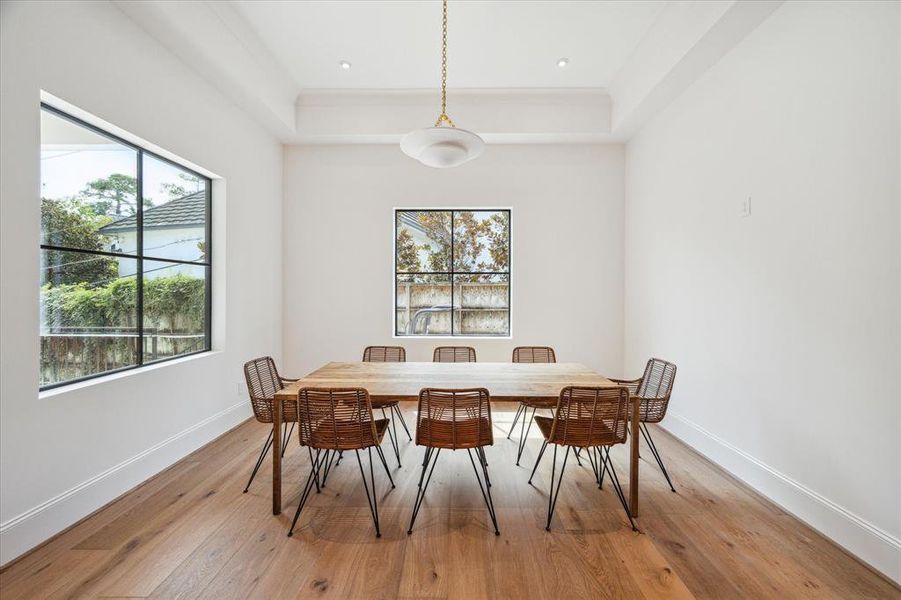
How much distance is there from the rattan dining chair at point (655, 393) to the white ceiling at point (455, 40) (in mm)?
2940

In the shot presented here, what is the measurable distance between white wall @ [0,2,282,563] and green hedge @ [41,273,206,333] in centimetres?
23

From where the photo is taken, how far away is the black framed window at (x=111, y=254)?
2.35 meters

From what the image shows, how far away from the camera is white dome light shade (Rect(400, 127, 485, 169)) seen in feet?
7.89

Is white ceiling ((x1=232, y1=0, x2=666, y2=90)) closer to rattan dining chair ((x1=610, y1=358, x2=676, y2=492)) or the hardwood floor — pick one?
rattan dining chair ((x1=610, y1=358, x2=676, y2=492))

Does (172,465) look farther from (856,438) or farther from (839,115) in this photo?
(839,115)

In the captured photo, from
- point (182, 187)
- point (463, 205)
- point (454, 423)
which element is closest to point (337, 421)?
point (454, 423)

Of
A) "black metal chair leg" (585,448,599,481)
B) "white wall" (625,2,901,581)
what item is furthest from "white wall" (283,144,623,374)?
"black metal chair leg" (585,448,599,481)

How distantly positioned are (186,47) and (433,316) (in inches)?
141

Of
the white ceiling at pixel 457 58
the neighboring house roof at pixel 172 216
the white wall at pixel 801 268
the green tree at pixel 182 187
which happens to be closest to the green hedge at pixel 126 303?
the neighboring house roof at pixel 172 216

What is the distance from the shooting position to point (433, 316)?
17.1 ft

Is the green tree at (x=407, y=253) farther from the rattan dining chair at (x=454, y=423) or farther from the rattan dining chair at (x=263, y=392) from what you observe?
the rattan dining chair at (x=454, y=423)

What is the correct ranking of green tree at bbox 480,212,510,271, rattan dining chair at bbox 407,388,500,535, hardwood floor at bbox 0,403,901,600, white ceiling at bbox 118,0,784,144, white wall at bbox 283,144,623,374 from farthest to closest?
green tree at bbox 480,212,510,271 < white wall at bbox 283,144,623,374 < white ceiling at bbox 118,0,784,144 < rattan dining chair at bbox 407,388,500,535 < hardwood floor at bbox 0,403,901,600

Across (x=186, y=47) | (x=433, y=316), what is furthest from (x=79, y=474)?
(x=433, y=316)

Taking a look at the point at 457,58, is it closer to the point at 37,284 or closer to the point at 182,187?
the point at 182,187
